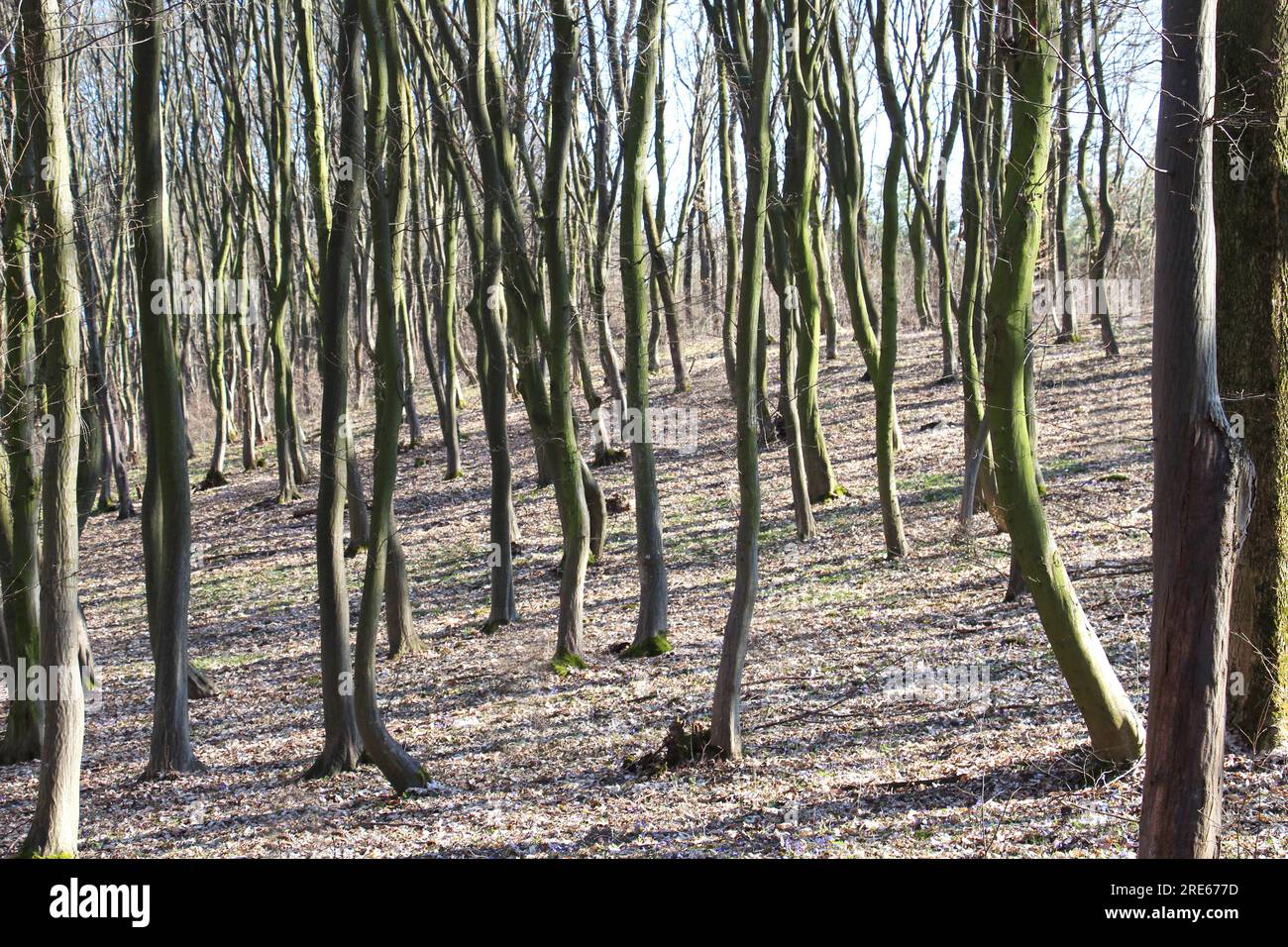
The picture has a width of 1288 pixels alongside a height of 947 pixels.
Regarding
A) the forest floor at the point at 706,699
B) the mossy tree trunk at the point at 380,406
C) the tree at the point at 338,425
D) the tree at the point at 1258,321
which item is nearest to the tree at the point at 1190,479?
the forest floor at the point at 706,699

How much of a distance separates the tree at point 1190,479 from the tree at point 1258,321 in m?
2.23

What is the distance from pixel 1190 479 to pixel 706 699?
5.79m

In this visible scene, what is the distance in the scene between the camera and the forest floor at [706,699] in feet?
21.2

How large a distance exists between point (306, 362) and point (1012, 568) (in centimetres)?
3551

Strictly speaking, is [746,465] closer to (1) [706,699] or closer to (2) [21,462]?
(1) [706,699]

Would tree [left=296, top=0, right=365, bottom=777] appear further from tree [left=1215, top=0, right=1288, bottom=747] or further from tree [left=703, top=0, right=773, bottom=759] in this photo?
tree [left=1215, top=0, right=1288, bottom=747]

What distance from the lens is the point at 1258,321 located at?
6109mm

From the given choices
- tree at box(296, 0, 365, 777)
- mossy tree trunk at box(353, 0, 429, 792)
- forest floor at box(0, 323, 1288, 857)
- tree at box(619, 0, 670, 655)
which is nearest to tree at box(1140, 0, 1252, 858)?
forest floor at box(0, 323, 1288, 857)

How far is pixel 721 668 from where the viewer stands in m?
7.80

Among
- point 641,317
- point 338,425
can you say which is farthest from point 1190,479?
point 641,317

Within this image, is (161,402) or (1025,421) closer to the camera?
(1025,421)

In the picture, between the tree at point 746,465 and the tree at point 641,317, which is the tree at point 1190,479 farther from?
the tree at point 641,317

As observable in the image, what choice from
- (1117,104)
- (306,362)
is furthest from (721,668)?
(306,362)

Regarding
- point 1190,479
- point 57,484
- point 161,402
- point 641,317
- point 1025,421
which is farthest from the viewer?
point 641,317
